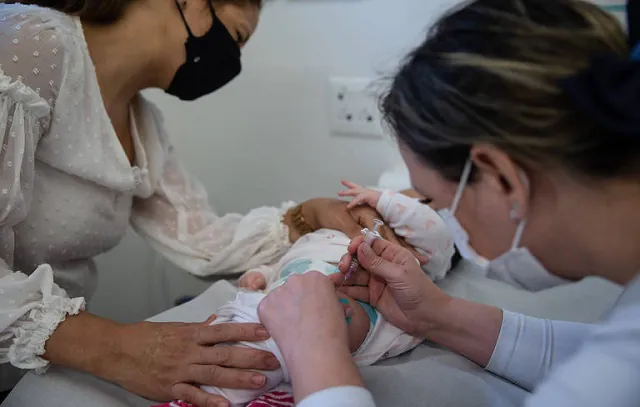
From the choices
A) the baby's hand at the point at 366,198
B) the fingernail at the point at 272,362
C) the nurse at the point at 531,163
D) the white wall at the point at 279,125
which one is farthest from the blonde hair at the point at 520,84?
the white wall at the point at 279,125

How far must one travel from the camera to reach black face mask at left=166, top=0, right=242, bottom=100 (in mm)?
1097

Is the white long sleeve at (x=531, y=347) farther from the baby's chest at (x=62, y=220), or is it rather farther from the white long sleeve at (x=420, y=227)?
the baby's chest at (x=62, y=220)

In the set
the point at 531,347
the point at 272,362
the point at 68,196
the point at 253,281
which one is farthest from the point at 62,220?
the point at 531,347

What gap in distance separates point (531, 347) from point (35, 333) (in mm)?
744

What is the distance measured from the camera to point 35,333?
812 mm

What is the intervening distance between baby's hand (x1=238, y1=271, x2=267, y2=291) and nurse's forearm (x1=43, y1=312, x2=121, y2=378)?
1.00 feet

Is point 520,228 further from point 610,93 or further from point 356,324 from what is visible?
point 356,324

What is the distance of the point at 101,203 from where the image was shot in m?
1.04

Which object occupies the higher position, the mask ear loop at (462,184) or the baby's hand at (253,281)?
the mask ear loop at (462,184)

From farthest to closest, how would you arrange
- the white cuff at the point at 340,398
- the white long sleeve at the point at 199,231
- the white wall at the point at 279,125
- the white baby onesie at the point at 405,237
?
1. the white wall at the point at 279,125
2. the white long sleeve at the point at 199,231
3. the white baby onesie at the point at 405,237
4. the white cuff at the point at 340,398

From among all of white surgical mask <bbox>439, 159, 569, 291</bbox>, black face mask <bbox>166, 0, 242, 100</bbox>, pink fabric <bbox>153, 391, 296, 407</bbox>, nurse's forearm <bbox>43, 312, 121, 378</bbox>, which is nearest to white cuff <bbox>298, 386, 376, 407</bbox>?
pink fabric <bbox>153, 391, 296, 407</bbox>

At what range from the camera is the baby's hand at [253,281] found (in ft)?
3.57

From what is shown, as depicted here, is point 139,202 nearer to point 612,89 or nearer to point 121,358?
point 121,358

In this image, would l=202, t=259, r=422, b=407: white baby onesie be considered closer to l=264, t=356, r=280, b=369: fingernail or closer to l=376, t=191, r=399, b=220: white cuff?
l=264, t=356, r=280, b=369: fingernail
